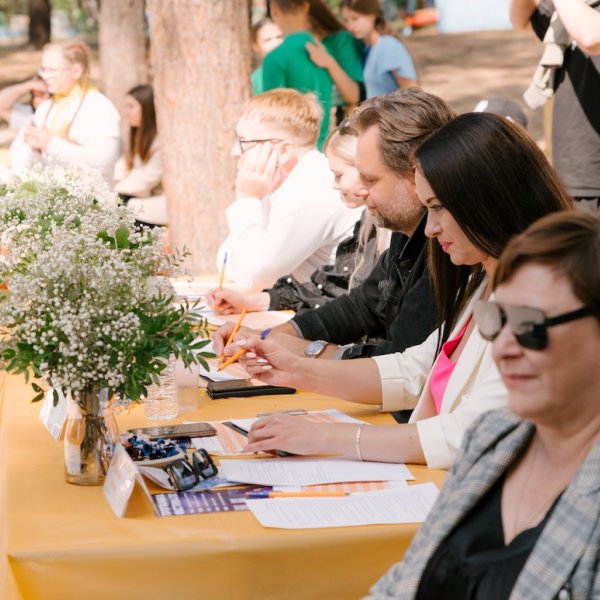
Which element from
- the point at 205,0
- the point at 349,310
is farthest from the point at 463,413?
the point at 205,0

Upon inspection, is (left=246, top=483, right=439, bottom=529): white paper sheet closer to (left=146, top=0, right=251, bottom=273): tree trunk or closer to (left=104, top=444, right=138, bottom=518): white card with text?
(left=104, top=444, right=138, bottom=518): white card with text

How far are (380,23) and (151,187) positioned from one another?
1.84 metres

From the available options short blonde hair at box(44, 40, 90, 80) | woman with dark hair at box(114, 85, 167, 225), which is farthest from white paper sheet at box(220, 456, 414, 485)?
short blonde hair at box(44, 40, 90, 80)

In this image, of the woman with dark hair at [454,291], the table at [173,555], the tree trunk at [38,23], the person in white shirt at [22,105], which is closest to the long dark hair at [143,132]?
the person in white shirt at [22,105]

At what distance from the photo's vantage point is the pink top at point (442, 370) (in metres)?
2.29

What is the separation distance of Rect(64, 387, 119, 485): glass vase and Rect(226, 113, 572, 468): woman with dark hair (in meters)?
0.29

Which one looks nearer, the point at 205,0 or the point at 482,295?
the point at 482,295

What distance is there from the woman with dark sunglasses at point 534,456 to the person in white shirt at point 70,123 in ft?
17.4

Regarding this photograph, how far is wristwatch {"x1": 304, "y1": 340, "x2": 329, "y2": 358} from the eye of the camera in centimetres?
298

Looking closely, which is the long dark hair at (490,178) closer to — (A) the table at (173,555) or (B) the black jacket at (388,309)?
(B) the black jacket at (388,309)

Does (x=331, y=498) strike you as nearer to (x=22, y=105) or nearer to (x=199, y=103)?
(x=199, y=103)

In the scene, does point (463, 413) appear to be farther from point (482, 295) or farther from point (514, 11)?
point (514, 11)

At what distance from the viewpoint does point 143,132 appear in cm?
732

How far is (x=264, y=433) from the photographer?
2.08m
